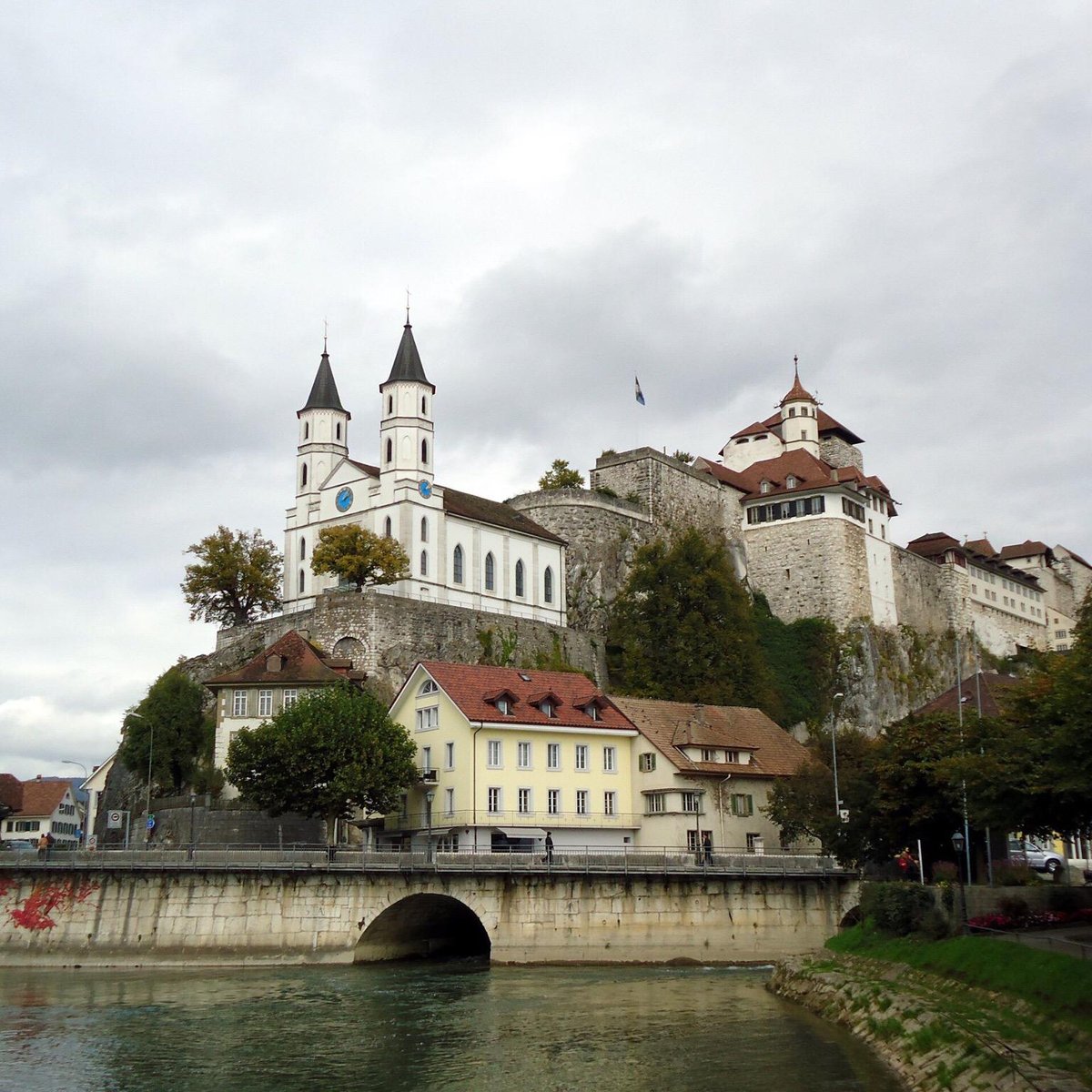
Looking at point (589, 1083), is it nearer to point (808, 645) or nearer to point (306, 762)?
point (306, 762)

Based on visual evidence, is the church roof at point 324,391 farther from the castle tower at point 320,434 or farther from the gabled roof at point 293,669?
the gabled roof at point 293,669

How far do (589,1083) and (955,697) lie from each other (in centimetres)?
3999

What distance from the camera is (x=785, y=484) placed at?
102938mm

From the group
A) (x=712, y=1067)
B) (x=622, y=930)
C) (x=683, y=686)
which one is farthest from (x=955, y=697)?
(x=712, y=1067)

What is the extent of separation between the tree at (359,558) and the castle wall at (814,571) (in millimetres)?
32467

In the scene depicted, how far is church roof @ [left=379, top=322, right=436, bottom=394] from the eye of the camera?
87.6 meters

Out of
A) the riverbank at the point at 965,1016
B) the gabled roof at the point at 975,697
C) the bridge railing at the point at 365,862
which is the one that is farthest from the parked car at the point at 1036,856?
the riverbank at the point at 965,1016

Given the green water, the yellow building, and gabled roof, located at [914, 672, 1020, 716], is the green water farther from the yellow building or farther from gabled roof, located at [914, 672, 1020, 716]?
gabled roof, located at [914, 672, 1020, 716]

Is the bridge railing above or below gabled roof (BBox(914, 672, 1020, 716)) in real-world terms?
below

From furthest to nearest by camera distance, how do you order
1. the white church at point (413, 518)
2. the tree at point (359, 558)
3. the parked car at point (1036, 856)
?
the white church at point (413, 518), the tree at point (359, 558), the parked car at point (1036, 856)

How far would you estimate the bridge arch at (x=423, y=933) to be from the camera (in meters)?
49.4

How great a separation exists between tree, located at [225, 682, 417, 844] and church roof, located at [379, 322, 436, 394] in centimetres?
3503

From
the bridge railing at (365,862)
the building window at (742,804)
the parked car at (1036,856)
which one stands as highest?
the building window at (742,804)

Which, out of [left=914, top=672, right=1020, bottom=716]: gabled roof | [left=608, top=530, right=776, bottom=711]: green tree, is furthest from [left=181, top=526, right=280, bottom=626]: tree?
[left=914, top=672, right=1020, bottom=716]: gabled roof
